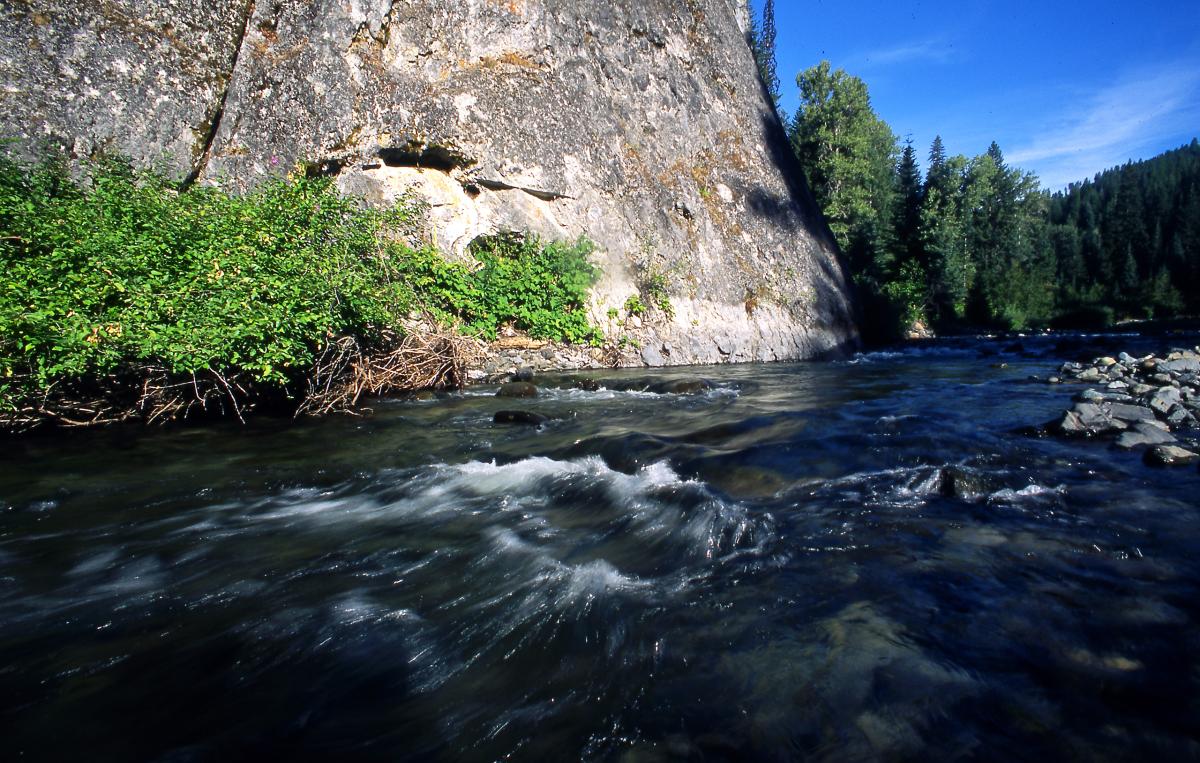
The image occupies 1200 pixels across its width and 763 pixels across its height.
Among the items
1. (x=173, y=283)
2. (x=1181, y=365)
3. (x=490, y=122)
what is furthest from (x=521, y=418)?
(x=1181, y=365)

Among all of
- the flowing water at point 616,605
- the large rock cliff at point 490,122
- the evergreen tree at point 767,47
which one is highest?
the evergreen tree at point 767,47

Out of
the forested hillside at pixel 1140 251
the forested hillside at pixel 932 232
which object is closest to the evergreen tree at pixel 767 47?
the forested hillside at pixel 932 232

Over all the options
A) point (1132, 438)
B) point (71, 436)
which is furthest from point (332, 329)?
point (1132, 438)

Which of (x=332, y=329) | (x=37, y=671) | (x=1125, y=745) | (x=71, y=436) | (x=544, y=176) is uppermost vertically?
(x=544, y=176)

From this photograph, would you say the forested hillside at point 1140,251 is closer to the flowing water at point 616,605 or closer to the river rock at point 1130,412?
the river rock at point 1130,412

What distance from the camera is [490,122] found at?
48.2 ft

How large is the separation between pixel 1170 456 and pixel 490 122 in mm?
14099

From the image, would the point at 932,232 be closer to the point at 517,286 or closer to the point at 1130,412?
the point at 517,286

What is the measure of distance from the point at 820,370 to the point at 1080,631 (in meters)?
12.0

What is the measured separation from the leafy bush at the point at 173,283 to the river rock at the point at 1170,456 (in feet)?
28.4

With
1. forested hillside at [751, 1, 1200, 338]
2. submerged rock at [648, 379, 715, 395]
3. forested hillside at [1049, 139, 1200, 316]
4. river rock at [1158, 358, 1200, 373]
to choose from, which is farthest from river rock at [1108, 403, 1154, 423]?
forested hillside at [1049, 139, 1200, 316]

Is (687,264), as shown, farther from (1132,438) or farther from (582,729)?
(582,729)

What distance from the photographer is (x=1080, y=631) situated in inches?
101

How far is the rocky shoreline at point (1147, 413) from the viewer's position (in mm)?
5140
